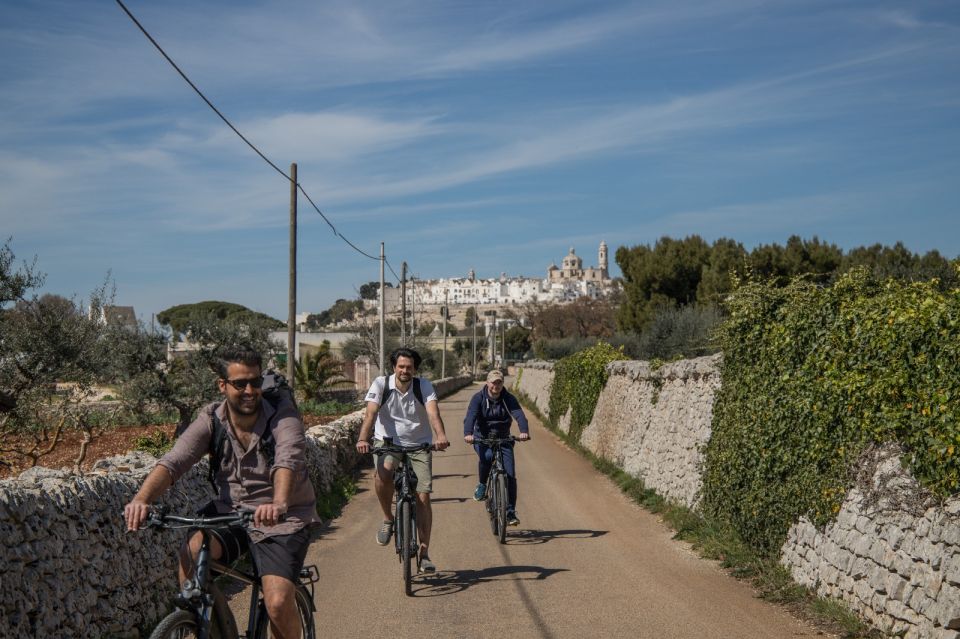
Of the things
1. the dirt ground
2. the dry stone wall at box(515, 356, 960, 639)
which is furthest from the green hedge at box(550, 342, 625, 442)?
the dry stone wall at box(515, 356, 960, 639)

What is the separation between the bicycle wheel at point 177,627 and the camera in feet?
12.9

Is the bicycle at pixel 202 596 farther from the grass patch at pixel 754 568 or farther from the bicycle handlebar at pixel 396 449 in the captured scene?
the grass patch at pixel 754 568

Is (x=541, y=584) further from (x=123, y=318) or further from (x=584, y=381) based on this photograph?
Answer: (x=123, y=318)

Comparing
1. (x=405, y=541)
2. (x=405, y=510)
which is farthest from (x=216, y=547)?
(x=405, y=510)

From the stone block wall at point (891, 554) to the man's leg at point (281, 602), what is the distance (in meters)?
3.84

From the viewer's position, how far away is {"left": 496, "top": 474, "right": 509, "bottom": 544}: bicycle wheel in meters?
10.6

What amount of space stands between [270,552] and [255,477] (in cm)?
39

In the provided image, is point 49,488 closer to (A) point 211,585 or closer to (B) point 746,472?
(A) point 211,585

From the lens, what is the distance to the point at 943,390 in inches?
241

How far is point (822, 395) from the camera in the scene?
313 inches

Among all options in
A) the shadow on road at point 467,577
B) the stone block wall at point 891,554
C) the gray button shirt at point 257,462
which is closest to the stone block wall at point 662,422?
the shadow on road at point 467,577

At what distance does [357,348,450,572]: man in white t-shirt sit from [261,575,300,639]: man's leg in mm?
4197

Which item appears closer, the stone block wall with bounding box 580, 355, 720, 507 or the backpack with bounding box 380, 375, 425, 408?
the backpack with bounding box 380, 375, 425, 408

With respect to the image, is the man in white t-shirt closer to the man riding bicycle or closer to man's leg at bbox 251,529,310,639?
the man riding bicycle
